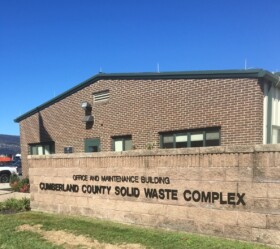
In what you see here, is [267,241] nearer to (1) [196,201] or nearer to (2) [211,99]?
(1) [196,201]

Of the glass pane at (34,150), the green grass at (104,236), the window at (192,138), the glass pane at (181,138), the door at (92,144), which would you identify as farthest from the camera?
the glass pane at (34,150)

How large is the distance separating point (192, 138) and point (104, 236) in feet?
19.7

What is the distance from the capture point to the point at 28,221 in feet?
30.5

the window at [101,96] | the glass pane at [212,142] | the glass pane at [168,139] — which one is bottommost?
the glass pane at [212,142]

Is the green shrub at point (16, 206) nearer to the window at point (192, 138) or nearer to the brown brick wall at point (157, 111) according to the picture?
the brown brick wall at point (157, 111)

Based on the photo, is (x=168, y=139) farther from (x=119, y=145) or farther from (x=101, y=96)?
(x=101, y=96)

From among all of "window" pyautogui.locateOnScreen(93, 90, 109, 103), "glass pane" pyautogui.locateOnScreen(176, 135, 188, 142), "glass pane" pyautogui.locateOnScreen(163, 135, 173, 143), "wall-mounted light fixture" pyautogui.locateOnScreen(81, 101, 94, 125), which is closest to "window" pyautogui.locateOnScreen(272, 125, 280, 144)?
"glass pane" pyautogui.locateOnScreen(176, 135, 188, 142)

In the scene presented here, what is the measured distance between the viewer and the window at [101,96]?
1577 cm

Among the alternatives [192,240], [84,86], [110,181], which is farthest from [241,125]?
[84,86]

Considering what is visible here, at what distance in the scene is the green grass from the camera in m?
6.61

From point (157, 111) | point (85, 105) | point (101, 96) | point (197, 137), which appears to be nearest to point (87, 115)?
point (85, 105)

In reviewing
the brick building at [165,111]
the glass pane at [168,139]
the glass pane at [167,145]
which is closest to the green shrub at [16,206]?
the brick building at [165,111]

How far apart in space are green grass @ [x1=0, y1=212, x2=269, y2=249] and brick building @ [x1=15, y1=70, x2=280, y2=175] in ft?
16.1

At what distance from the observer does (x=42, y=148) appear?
19.8 m
